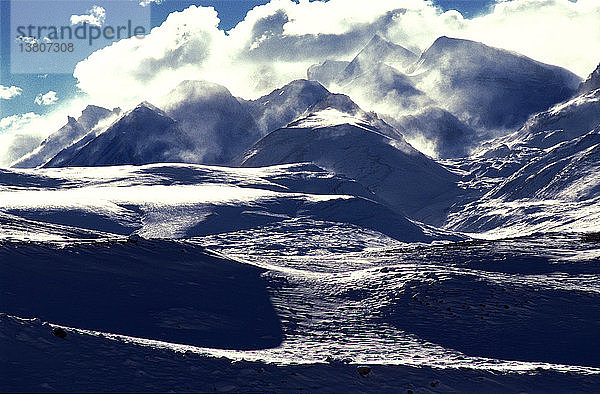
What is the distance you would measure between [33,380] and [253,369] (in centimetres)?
659

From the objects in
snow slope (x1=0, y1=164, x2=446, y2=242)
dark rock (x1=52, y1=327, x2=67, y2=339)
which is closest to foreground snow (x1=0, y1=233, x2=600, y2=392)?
dark rock (x1=52, y1=327, x2=67, y2=339)

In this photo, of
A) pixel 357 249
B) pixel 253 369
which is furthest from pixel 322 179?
pixel 253 369

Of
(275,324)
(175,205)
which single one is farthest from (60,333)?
(175,205)

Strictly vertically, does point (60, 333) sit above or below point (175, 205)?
below

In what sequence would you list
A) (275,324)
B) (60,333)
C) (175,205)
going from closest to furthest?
(60,333)
(275,324)
(175,205)

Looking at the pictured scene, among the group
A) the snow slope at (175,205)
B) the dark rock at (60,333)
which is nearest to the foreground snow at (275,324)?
the dark rock at (60,333)

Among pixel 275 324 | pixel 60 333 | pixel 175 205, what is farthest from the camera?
pixel 175 205

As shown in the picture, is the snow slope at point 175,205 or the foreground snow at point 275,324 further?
the snow slope at point 175,205

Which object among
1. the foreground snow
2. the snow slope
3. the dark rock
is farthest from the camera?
the snow slope

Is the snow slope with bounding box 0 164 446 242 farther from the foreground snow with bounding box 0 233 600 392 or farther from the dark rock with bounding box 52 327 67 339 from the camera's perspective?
the dark rock with bounding box 52 327 67 339

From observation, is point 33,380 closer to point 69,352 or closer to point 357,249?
point 69,352

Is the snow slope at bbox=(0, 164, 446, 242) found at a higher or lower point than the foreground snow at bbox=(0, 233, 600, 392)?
higher

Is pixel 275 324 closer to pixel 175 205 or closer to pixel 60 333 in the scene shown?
pixel 60 333

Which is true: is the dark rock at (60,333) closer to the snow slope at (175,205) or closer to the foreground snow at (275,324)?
the foreground snow at (275,324)
